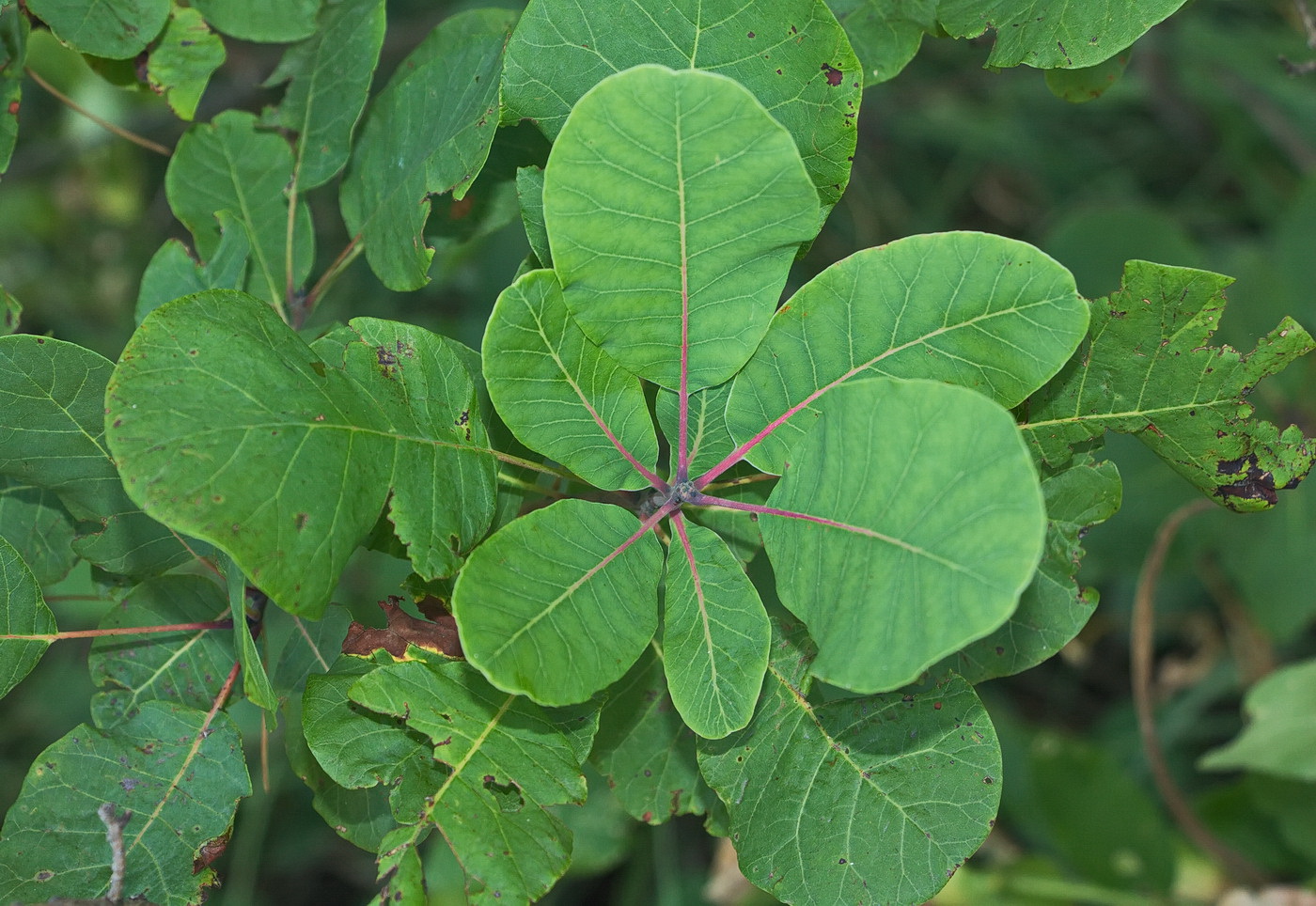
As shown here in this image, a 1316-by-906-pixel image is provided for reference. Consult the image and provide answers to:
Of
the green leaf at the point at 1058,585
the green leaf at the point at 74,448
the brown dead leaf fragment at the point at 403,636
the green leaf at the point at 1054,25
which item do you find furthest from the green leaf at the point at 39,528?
the green leaf at the point at 1054,25

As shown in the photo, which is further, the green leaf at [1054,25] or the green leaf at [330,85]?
the green leaf at [330,85]

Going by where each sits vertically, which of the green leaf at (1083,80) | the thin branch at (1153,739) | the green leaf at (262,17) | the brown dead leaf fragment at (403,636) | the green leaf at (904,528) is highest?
the green leaf at (262,17)

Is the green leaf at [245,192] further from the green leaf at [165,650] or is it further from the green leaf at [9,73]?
the green leaf at [165,650]

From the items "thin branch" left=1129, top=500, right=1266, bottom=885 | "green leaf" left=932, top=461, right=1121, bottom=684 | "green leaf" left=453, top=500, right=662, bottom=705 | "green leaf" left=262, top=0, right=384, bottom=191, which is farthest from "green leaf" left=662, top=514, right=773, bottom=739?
"thin branch" left=1129, top=500, right=1266, bottom=885

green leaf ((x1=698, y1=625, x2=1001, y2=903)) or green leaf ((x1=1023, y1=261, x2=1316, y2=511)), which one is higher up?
green leaf ((x1=1023, y1=261, x2=1316, y2=511))

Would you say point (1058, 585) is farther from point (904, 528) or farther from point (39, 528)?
point (39, 528)

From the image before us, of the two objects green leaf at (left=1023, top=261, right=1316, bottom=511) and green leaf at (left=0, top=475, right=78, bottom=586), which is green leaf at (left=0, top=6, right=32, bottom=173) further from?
green leaf at (left=1023, top=261, right=1316, bottom=511)

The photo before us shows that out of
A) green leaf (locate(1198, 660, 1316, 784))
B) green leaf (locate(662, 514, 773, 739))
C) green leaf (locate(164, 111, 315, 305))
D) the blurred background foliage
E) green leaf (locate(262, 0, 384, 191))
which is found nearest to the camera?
green leaf (locate(662, 514, 773, 739))
